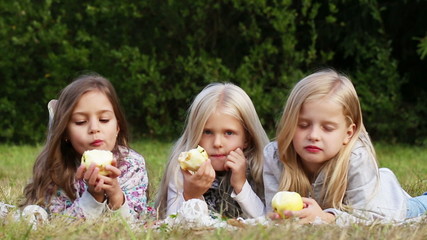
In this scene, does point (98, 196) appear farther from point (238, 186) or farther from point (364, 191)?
point (364, 191)

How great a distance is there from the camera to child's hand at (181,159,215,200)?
3.91 m

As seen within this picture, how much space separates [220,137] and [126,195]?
625mm

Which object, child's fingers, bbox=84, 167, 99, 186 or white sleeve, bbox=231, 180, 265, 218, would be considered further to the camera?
white sleeve, bbox=231, 180, 265, 218

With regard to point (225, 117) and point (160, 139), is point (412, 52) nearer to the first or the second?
point (160, 139)

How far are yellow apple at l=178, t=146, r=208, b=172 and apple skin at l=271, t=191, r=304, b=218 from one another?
0.49 m

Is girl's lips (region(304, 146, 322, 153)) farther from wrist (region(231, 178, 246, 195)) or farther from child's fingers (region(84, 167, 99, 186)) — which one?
child's fingers (region(84, 167, 99, 186))

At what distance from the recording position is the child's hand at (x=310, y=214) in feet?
11.6

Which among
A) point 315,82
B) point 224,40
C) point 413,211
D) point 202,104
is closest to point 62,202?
point 202,104

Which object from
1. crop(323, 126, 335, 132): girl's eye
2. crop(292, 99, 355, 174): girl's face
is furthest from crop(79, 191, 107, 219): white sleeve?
crop(323, 126, 335, 132): girl's eye

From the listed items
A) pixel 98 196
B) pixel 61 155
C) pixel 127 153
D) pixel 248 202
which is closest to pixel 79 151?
pixel 61 155

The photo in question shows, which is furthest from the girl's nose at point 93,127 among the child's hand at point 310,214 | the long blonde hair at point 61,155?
the child's hand at point 310,214

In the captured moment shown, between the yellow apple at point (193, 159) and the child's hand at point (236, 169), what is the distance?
0.24 meters

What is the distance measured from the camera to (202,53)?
1022 cm

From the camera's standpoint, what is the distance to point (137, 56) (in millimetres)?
10211
